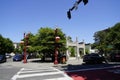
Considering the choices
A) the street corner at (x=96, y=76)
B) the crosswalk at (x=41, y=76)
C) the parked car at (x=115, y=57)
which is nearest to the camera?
the street corner at (x=96, y=76)

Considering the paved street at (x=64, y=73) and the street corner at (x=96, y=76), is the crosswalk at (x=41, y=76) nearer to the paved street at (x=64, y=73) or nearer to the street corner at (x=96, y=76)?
the paved street at (x=64, y=73)

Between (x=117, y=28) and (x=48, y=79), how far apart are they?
53329 millimetres

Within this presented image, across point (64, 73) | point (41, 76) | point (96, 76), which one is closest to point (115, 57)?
point (64, 73)

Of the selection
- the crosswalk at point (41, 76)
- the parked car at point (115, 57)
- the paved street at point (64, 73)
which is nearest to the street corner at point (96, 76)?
the paved street at point (64, 73)

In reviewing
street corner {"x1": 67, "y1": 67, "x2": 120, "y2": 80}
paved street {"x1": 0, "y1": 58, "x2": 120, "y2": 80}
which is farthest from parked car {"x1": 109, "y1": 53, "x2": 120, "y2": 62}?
street corner {"x1": 67, "y1": 67, "x2": 120, "y2": 80}

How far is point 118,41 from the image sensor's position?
197 ft

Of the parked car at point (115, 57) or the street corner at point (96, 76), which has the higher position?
the parked car at point (115, 57)

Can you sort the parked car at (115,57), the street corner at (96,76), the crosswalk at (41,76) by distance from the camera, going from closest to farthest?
1. the street corner at (96,76)
2. the crosswalk at (41,76)
3. the parked car at (115,57)

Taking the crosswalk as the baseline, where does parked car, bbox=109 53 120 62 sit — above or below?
above

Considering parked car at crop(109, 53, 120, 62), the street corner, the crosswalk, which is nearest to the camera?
the street corner

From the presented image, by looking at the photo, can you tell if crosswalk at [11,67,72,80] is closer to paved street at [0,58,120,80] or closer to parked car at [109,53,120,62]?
paved street at [0,58,120,80]

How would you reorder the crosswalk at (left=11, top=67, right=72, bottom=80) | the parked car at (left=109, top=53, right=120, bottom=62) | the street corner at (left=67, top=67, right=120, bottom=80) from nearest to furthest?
the street corner at (left=67, top=67, right=120, bottom=80), the crosswalk at (left=11, top=67, right=72, bottom=80), the parked car at (left=109, top=53, right=120, bottom=62)

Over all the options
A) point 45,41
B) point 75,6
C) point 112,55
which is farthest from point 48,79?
point 112,55

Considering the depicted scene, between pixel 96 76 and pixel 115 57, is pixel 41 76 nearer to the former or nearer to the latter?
pixel 96 76
